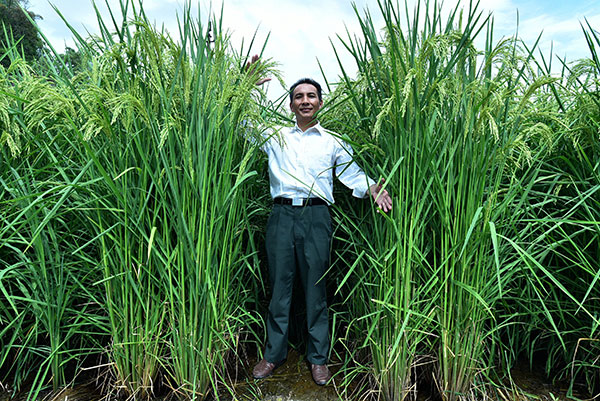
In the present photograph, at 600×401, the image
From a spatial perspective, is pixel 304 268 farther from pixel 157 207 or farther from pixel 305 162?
pixel 157 207

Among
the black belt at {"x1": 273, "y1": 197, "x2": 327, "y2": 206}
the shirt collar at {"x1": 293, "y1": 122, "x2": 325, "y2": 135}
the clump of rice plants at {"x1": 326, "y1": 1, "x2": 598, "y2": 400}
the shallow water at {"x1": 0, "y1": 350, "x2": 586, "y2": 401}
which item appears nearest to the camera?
the clump of rice plants at {"x1": 326, "y1": 1, "x2": 598, "y2": 400}

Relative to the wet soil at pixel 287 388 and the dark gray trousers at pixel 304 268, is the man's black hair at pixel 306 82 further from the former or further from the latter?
the wet soil at pixel 287 388

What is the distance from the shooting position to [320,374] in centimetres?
215

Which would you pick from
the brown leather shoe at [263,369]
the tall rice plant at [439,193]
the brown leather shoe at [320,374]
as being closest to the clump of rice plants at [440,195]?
the tall rice plant at [439,193]

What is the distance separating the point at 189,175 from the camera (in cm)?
A: 178

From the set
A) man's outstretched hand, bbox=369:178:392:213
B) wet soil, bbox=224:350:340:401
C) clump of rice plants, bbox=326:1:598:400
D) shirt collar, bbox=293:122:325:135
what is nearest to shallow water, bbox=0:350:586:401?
wet soil, bbox=224:350:340:401

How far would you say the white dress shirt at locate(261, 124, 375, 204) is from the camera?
225cm

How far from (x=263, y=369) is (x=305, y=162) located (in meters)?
1.30

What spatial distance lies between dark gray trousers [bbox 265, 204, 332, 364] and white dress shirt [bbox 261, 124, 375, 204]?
11 cm

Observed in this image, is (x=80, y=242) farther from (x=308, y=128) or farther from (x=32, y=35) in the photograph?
(x=32, y=35)

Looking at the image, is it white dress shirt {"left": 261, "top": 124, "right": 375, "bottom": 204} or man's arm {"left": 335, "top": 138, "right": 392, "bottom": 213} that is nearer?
man's arm {"left": 335, "top": 138, "right": 392, "bottom": 213}

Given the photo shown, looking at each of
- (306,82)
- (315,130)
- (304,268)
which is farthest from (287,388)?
(306,82)

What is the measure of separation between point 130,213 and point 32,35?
82.4 ft

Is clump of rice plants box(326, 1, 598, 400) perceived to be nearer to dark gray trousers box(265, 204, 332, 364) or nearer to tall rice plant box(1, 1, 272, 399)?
dark gray trousers box(265, 204, 332, 364)
